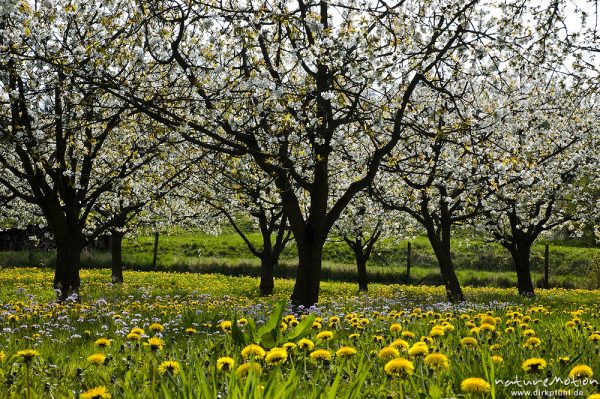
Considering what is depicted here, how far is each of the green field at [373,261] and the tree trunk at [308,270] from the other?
50.6 feet

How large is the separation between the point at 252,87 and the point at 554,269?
38.8 metres

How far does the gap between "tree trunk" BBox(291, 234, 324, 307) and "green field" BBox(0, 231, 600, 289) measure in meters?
15.4

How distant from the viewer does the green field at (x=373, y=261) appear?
1276 inches

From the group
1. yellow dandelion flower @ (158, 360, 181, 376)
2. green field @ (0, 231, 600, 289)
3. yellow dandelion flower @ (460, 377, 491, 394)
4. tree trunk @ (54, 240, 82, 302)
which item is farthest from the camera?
green field @ (0, 231, 600, 289)

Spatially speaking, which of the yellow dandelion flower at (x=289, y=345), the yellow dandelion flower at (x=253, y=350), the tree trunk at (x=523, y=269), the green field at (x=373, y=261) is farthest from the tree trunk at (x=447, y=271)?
the yellow dandelion flower at (x=253, y=350)

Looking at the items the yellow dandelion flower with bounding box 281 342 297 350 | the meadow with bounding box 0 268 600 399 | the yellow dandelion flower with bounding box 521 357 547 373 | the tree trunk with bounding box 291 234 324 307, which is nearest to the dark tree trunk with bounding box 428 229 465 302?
the tree trunk with bounding box 291 234 324 307

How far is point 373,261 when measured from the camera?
42.5m

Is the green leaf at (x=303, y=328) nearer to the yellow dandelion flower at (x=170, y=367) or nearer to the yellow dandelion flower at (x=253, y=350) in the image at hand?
the yellow dandelion flower at (x=253, y=350)

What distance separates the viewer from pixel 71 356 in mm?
4883

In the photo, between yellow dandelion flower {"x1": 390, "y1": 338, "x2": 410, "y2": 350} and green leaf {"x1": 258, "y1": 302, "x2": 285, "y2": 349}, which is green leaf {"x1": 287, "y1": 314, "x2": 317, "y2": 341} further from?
yellow dandelion flower {"x1": 390, "y1": 338, "x2": 410, "y2": 350}

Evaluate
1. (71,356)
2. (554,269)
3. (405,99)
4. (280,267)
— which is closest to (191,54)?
(405,99)

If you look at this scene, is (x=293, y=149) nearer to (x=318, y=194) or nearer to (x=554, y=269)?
(x=318, y=194)

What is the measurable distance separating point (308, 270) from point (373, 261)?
32.9 m

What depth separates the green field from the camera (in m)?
32.4
